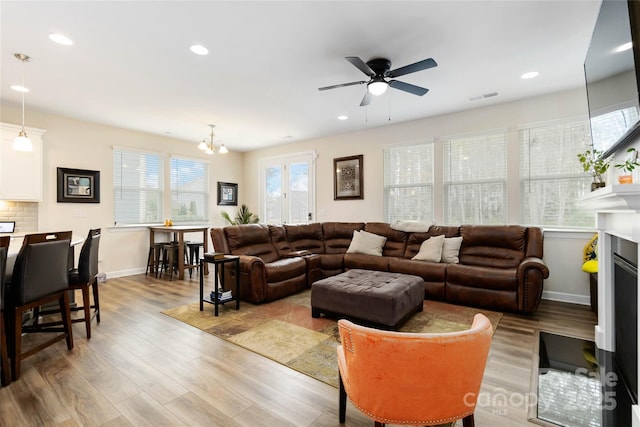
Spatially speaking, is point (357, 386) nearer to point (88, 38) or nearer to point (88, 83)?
point (88, 38)

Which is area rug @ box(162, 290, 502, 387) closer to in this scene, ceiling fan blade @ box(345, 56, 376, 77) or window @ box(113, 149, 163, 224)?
ceiling fan blade @ box(345, 56, 376, 77)

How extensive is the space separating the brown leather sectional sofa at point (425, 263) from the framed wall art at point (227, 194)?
2561 mm

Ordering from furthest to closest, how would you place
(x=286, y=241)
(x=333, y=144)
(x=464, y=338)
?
(x=333, y=144) → (x=286, y=241) → (x=464, y=338)

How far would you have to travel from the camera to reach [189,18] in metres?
2.35

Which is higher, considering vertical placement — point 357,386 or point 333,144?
point 333,144

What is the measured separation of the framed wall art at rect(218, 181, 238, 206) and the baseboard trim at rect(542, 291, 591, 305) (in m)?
6.33

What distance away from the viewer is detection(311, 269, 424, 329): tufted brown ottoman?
9.20ft

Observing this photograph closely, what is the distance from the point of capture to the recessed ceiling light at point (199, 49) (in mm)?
2748

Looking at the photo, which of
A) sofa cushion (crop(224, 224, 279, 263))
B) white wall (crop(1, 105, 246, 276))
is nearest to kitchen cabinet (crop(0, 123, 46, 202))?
white wall (crop(1, 105, 246, 276))

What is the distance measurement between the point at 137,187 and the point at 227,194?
1985 mm

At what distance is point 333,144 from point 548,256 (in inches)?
158

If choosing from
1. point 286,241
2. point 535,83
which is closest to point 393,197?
point 286,241

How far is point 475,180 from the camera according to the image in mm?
4551

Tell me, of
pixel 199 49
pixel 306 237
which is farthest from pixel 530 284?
pixel 199 49
